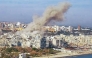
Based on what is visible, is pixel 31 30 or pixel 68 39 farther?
pixel 68 39

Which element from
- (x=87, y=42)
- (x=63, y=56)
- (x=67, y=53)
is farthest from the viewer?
(x=87, y=42)

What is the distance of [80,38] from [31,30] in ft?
12.2

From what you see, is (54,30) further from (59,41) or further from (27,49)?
(27,49)

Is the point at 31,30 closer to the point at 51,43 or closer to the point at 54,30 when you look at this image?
the point at 51,43

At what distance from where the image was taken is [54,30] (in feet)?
75.3

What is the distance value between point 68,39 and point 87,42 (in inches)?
42.7

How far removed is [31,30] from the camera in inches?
683

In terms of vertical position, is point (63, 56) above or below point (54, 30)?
below

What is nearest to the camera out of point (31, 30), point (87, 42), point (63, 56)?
point (63, 56)

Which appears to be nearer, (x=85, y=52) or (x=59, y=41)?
(x=85, y=52)

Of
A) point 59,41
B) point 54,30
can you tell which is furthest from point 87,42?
point 54,30

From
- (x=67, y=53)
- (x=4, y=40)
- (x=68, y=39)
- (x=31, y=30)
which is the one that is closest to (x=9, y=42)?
(x=4, y=40)

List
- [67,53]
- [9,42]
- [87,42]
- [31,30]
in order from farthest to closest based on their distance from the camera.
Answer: [87,42]
[31,30]
[9,42]
[67,53]

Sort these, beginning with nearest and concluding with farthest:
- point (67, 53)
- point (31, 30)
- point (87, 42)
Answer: point (67, 53) < point (31, 30) < point (87, 42)
